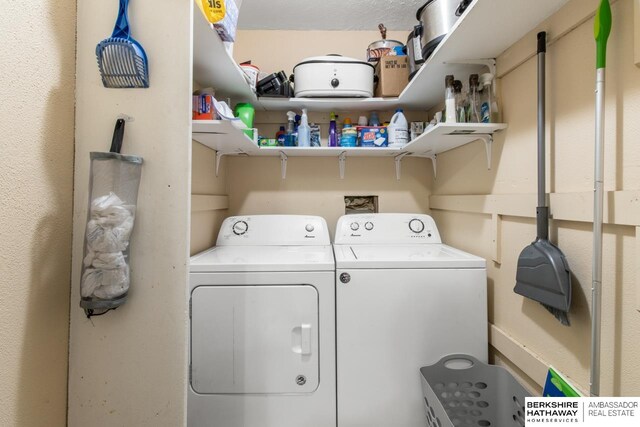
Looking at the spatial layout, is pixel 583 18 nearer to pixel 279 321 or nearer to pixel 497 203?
pixel 497 203

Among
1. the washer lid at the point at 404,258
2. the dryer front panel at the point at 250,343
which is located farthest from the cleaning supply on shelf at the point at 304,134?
the dryer front panel at the point at 250,343

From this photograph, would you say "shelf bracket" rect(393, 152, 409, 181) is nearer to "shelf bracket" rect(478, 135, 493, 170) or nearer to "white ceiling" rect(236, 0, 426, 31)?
"shelf bracket" rect(478, 135, 493, 170)

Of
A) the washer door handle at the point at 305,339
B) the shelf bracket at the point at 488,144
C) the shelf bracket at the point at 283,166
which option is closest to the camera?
the washer door handle at the point at 305,339

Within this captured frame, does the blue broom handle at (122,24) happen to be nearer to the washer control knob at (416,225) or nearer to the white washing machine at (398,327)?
the white washing machine at (398,327)

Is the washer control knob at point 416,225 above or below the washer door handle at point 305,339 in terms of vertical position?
above

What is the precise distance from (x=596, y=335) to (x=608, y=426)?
243 mm

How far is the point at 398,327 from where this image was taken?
4.65 feet

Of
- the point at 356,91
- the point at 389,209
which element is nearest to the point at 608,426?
the point at 389,209

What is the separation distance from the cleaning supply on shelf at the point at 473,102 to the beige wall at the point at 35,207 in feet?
5.35

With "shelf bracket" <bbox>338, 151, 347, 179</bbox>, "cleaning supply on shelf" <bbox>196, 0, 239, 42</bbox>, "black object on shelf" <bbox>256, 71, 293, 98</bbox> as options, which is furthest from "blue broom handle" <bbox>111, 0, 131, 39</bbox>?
"shelf bracket" <bbox>338, 151, 347, 179</bbox>

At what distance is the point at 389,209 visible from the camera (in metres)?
2.36

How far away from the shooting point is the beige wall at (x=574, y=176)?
0.89 m

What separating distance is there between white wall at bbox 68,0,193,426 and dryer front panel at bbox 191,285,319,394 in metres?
0.46

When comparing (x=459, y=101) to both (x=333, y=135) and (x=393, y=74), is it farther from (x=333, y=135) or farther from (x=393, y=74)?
(x=333, y=135)
